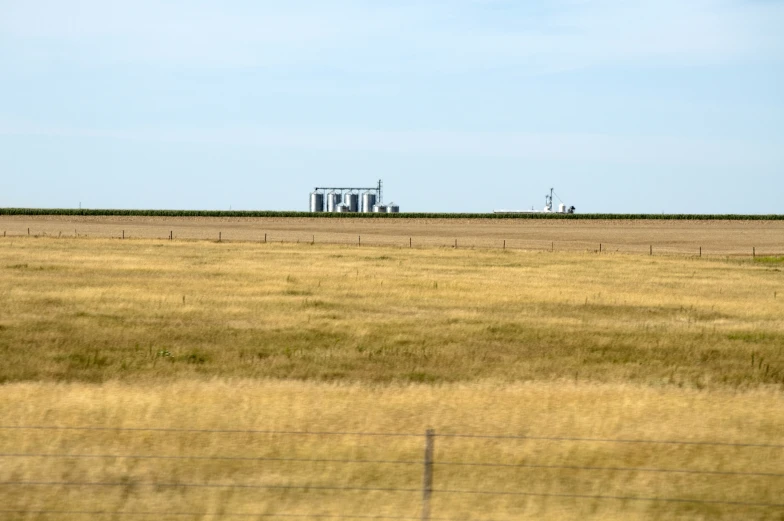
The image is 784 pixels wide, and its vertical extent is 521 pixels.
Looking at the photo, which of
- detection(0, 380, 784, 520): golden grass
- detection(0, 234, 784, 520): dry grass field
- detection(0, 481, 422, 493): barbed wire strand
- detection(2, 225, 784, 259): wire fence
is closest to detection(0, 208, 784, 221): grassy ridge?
detection(2, 225, 784, 259): wire fence

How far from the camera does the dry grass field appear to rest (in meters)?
11.6

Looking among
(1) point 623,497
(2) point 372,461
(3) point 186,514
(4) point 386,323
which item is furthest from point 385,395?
(4) point 386,323

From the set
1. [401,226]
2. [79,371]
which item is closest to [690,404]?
[79,371]

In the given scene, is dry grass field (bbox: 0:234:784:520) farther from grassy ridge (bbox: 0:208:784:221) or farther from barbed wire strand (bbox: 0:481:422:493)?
grassy ridge (bbox: 0:208:784:221)

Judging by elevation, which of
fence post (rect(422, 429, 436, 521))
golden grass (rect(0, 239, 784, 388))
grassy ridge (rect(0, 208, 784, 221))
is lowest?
golden grass (rect(0, 239, 784, 388))

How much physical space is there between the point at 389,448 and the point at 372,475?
1150mm

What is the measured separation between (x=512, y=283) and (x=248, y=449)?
34716 mm

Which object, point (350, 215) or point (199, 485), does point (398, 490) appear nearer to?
point (199, 485)

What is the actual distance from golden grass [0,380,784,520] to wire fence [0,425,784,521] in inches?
1.3

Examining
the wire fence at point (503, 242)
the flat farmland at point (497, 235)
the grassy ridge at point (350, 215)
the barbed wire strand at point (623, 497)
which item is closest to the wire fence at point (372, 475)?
the barbed wire strand at point (623, 497)

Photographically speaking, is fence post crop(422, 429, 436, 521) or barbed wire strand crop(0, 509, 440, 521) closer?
fence post crop(422, 429, 436, 521)

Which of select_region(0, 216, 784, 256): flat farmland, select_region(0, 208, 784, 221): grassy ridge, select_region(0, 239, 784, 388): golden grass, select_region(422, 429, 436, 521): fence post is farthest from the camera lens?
select_region(0, 208, 784, 221): grassy ridge

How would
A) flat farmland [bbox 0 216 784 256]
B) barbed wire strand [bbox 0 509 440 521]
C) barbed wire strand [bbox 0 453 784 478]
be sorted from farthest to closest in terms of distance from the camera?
1. flat farmland [bbox 0 216 784 256]
2. barbed wire strand [bbox 0 453 784 478]
3. barbed wire strand [bbox 0 509 440 521]

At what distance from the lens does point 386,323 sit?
30781 mm
